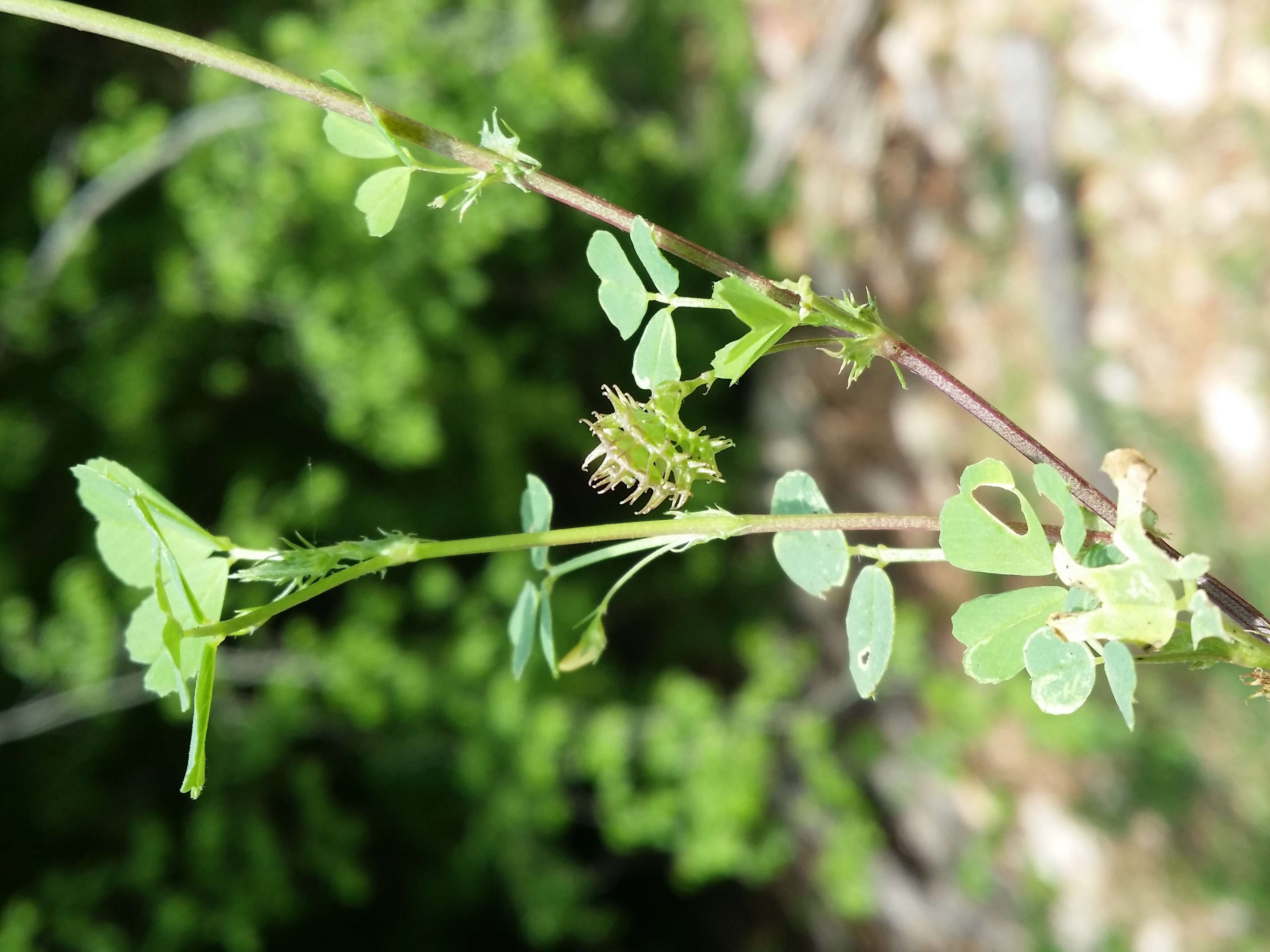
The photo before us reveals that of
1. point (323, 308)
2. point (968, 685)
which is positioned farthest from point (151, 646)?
point (968, 685)

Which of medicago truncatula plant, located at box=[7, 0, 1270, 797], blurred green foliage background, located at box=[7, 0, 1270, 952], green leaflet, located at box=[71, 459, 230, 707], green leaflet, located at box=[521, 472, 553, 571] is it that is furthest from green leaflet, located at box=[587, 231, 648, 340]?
blurred green foliage background, located at box=[7, 0, 1270, 952]

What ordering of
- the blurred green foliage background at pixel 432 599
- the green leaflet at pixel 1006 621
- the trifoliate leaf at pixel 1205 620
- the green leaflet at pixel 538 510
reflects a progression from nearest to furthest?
the trifoliate leaf at pixel 1205 620 → the green leaflet at pixel 1006 621 → the green leaflet at pixel 538 510 → the blurred green foliage background at pixel 432 599

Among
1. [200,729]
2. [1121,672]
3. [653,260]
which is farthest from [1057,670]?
[200,729]

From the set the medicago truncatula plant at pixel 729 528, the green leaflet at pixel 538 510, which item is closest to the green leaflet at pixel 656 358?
the medicago truncatula plant at pixel 729 528

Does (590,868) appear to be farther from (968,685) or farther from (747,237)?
(747,237)

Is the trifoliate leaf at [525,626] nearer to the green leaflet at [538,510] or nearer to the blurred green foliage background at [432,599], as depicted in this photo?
the green leaflet at [538,510]

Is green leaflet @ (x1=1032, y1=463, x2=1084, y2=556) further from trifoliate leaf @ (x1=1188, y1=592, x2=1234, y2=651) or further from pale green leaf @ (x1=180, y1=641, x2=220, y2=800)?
pale green leaf @ (x1=180, y1=641, x2=220, y2=800)

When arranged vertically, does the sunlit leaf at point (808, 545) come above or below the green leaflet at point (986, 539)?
above
